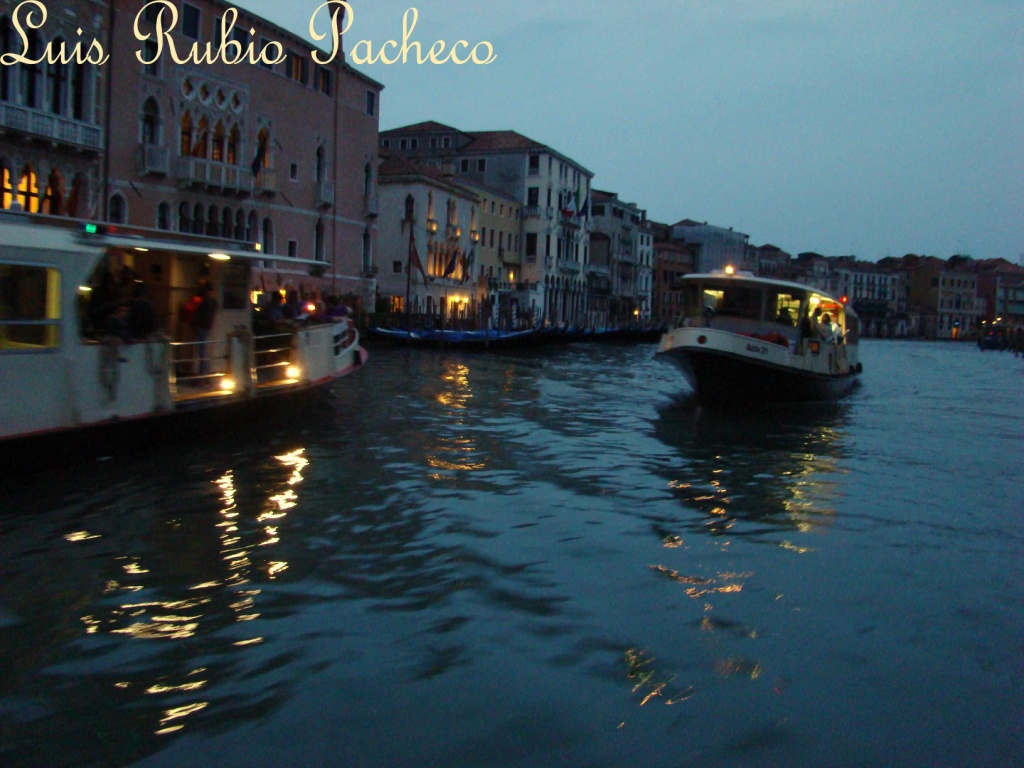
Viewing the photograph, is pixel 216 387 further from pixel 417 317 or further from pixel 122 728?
pixel 417 317

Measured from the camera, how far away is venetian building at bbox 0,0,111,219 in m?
21.3

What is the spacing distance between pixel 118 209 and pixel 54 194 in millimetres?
2411

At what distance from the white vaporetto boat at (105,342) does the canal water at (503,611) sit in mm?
428

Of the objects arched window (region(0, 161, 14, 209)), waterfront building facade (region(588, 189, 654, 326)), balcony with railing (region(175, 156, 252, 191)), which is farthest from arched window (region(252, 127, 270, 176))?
waterfront building facade (region(588, 189, 654, 326))

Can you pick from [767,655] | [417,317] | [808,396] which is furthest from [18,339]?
[417,317]

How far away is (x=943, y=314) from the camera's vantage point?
11738 centimetres

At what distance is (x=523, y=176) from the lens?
57250 mm

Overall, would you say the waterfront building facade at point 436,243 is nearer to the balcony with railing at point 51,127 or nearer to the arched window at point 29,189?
the balcony with railing at point 51,127

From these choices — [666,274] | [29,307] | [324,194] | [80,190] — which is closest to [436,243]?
[324,194]

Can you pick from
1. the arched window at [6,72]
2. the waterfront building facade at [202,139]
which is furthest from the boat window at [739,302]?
the arched window at [6,72]

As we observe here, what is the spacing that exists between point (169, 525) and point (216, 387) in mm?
3877

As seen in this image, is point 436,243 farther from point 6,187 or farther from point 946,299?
point 946,299

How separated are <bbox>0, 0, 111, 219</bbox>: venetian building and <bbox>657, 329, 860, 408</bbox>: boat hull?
41.3ft

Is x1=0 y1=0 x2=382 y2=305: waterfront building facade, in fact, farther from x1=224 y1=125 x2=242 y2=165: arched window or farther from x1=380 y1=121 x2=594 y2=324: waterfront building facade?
x1=380 y1=121 x2=594 y2=324: waterfront building facade
